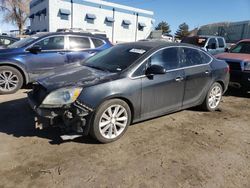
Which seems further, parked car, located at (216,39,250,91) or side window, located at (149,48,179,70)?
parked car, located at (216,39,250,91)

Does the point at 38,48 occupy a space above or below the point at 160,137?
above

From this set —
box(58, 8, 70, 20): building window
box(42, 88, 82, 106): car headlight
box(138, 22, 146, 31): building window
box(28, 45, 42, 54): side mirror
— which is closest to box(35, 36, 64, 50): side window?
box(28, 45, 42, 54): side mirror

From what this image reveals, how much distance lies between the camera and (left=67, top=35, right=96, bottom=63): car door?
7.82 meters

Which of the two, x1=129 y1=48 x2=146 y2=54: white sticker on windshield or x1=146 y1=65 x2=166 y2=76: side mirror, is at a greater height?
x1=129 y1=48 x2=146 y2=54: white sticker on windshield

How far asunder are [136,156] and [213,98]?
9.64 ft

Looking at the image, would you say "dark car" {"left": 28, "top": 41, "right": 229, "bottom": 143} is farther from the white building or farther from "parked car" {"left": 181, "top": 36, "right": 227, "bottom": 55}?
the white building

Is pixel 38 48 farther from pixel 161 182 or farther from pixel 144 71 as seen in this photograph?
pixel 161 182

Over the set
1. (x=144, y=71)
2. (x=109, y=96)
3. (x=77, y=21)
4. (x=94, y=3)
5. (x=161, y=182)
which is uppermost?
(x=94, y=3)

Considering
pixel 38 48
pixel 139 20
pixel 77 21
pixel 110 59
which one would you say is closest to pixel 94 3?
pixel 77 21

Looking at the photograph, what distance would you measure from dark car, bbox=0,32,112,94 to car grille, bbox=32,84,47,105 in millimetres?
2973

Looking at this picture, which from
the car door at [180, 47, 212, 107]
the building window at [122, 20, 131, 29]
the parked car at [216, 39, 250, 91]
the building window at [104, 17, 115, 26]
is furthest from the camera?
the building window at [122, 20, 131, 29]

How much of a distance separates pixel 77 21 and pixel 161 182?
3629 cm

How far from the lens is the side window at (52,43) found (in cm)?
748

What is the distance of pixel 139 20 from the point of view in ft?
143
